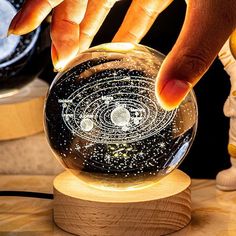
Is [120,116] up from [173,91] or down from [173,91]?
down

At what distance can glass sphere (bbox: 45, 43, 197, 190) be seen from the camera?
733 millimetres

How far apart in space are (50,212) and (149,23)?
32cm

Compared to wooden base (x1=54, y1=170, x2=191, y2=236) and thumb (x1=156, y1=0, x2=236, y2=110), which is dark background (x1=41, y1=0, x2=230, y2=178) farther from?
thumb (x1=156, y1=0, x2=236, y2=110)

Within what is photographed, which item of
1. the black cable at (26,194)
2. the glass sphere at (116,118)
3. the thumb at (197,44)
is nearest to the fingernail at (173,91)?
the thumb at (197,44)

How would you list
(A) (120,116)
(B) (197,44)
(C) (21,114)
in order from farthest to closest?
(C) (21,114) → (A) (120,116) → (B) (197,44)

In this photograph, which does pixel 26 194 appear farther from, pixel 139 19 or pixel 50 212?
pixel 139 19

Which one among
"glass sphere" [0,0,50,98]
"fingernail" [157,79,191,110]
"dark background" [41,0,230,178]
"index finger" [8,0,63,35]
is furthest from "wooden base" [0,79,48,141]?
"fingernail" [157,79,191,110]

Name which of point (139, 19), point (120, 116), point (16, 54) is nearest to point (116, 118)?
point (120, 116)

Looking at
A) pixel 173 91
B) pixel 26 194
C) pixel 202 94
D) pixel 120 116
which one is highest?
pixel 173 91

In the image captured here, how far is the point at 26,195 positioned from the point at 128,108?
0.90ft

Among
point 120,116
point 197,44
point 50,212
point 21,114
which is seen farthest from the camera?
point 21,114

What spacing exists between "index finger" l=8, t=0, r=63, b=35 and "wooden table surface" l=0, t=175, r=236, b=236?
0.85 feet

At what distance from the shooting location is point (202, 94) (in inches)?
42.1

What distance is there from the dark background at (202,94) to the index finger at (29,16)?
12.5 inches
